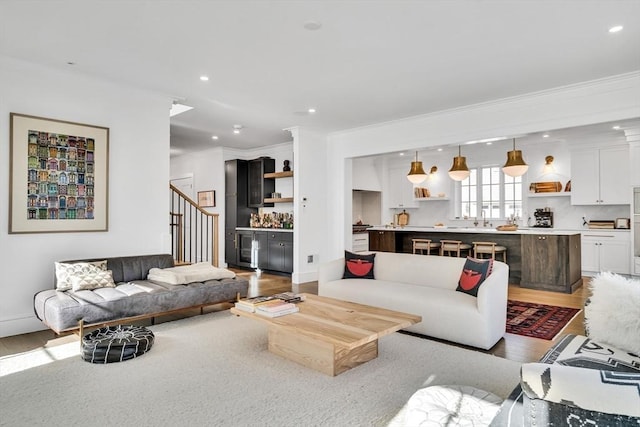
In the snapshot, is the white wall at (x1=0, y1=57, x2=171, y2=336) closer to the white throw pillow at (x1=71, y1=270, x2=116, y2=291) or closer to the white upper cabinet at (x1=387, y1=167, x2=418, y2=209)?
the white throw pillow at (x1=71, y1=270, x2=116, y2=291)

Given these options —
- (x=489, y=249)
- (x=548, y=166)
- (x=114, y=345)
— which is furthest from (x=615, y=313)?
(x=548, y=166)

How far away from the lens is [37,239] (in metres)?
4.05

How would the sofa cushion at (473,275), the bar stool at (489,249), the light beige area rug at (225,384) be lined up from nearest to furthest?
the light beige area rug at (225,384) < the sofa cushion at (473,275) < the bar stool at (489,249)

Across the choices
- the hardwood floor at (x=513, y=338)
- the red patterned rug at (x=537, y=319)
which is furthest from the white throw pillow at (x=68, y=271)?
the red patterned rug at (x=537, y=319)

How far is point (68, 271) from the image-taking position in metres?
3.84

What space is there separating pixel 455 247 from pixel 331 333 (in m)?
4.87

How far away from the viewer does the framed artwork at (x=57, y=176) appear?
3.92m

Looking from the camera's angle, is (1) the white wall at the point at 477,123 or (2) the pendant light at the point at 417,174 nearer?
(1) the white wall at the point at 477,123

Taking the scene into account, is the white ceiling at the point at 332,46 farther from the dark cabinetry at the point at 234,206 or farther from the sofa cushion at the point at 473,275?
the dark cabinetry at the point at 234,206

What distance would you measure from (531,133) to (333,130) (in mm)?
3253

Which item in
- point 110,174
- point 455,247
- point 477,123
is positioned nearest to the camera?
point 110,174

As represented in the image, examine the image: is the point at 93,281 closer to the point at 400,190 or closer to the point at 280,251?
the point at 280,251

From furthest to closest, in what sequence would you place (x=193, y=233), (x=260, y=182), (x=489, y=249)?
(x=193, y=233)
(x=260, y=182)
(x=489, y=249)

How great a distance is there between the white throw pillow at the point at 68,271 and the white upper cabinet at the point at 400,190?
777cm
